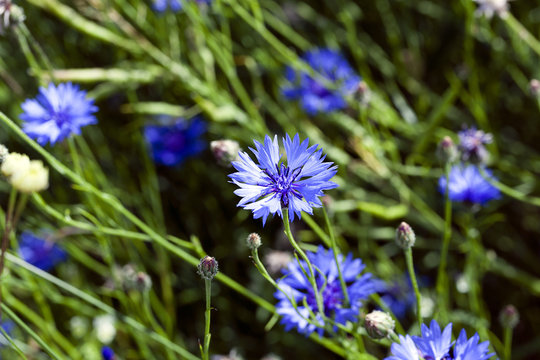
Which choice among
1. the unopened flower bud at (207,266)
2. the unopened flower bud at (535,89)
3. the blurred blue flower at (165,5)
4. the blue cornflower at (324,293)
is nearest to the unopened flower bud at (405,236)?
the blue cornflower at (324,293)

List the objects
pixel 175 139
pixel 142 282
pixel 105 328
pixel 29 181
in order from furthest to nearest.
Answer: pixel 175 139 → pixel 105 328 → pixel 142 282 → pixel 29 181

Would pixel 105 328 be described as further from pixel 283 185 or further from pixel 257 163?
pixel 283 185

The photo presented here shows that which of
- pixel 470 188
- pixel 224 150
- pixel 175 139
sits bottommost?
pixel 224 150

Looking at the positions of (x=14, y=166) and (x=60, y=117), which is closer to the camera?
(x=14, y=166)

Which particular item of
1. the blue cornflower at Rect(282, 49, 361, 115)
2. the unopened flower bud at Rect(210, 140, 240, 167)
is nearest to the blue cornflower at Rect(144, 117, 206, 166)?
the blue cornflower at Rect(282, 49, 361, 115)

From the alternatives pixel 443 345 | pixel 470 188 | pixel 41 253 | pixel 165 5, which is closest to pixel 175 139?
pixel 165 5

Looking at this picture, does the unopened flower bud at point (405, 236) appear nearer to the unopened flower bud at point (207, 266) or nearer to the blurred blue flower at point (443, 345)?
the blurred blue flower at point (443, 345)

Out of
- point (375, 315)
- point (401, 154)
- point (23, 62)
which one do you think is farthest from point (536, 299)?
point (23, 62)
